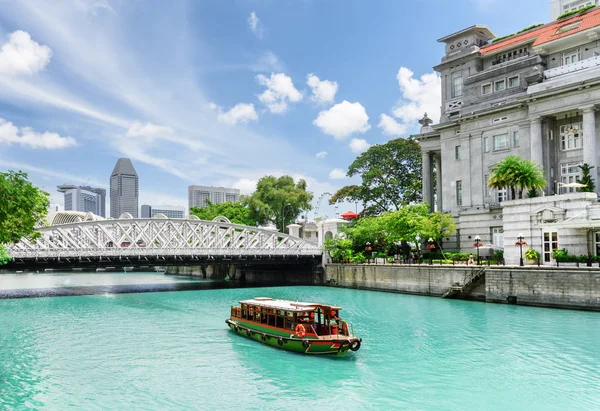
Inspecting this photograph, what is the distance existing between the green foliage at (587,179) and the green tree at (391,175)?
3123cm

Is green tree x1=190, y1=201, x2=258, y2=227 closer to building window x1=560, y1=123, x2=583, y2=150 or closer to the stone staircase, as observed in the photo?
the stone staircase

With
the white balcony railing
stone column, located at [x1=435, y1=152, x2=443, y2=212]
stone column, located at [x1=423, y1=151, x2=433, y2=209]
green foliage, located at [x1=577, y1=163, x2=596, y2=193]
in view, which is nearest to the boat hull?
green foliage, located at [x1=577, y1=163, x2=596, y2=193]

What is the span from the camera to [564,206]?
132 ft

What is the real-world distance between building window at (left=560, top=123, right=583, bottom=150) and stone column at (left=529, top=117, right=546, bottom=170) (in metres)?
2.60

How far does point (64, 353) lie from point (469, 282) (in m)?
30.4

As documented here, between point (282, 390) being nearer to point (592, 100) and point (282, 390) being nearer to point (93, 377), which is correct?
point (93, 377)

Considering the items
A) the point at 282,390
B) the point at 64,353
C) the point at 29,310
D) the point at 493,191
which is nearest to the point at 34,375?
the point at 64,353

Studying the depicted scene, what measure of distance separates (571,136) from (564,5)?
25877 mm

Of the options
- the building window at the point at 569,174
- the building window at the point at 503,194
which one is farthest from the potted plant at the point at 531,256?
the building window at the point at 503,194

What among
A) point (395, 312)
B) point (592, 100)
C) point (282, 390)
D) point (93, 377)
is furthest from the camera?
point (592, 100)

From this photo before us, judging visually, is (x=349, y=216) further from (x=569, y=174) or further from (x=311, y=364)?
(x=311, y=364)

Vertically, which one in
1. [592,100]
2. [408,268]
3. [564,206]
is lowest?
[408,268]

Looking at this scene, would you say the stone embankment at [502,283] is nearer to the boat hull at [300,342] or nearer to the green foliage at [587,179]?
the green foliage at [587,179]

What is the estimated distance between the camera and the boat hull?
24914 millimetres
